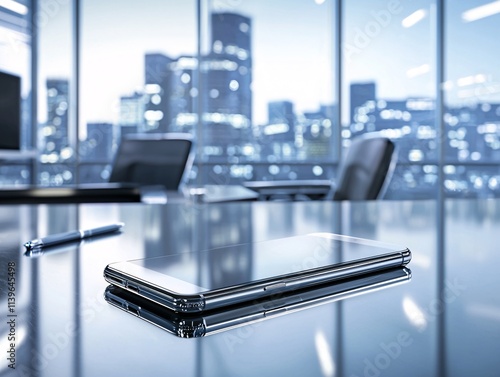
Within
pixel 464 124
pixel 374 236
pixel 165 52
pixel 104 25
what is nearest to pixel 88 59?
pixel 104 25

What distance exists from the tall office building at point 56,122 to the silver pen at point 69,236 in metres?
3.62

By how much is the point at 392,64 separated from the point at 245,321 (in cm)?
388

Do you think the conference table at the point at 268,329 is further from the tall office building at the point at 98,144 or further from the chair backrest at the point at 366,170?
the tall office building at the point at 98,144

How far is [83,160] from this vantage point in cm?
381

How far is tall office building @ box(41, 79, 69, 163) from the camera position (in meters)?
3.75

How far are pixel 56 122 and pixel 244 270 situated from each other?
3.89 meters

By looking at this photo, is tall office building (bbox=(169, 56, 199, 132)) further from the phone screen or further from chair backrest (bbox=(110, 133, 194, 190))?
the phone screen

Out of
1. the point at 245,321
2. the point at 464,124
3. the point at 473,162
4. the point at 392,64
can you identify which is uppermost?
the point at 392,64

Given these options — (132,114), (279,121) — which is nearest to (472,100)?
(279,121)

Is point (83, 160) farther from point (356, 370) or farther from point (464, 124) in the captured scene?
point (356, 370)

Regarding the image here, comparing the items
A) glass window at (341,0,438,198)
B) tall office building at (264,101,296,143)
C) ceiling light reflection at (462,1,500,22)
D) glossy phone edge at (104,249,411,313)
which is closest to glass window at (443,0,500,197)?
ceiling light reflection at (462,1,500,22)

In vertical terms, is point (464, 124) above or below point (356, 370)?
above

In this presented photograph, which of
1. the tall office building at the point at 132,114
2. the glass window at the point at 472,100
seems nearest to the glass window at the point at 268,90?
the tall office building at the point at 132,114

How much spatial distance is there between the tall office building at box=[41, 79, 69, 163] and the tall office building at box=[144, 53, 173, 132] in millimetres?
618
